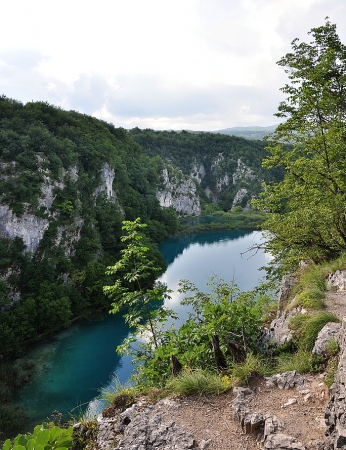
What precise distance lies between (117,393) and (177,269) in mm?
35180

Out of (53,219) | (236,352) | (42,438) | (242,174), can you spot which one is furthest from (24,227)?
(242,174)

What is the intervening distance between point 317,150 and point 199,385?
23.2 ft

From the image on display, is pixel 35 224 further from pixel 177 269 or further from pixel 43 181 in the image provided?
pixel 177 269

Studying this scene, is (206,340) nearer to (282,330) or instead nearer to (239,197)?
(282,330)

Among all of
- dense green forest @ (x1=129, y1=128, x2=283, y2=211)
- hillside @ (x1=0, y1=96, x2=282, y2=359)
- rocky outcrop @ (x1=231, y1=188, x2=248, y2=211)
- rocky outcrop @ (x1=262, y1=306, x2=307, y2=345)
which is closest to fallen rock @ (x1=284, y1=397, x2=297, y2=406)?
rocky outcrop @ (x1=262, y1=306, x2=307, y2=345)

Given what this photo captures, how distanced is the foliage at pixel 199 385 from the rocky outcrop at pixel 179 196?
239 feet

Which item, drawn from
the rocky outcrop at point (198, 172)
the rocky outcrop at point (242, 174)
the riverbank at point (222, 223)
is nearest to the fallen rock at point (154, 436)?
the riverbank at point (222, 223)

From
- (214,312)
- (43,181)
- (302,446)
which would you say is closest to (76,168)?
(43,181)

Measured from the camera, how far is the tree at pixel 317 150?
7.28 m

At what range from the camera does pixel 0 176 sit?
2888 centimetres

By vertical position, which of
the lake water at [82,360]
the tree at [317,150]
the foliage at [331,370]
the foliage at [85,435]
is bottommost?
the lake water at [82,360]

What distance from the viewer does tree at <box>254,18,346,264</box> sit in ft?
23.9

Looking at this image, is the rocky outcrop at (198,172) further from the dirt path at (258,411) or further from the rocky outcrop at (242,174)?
the dirt path at (258,411)

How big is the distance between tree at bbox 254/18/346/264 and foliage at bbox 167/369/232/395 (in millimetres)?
4321
